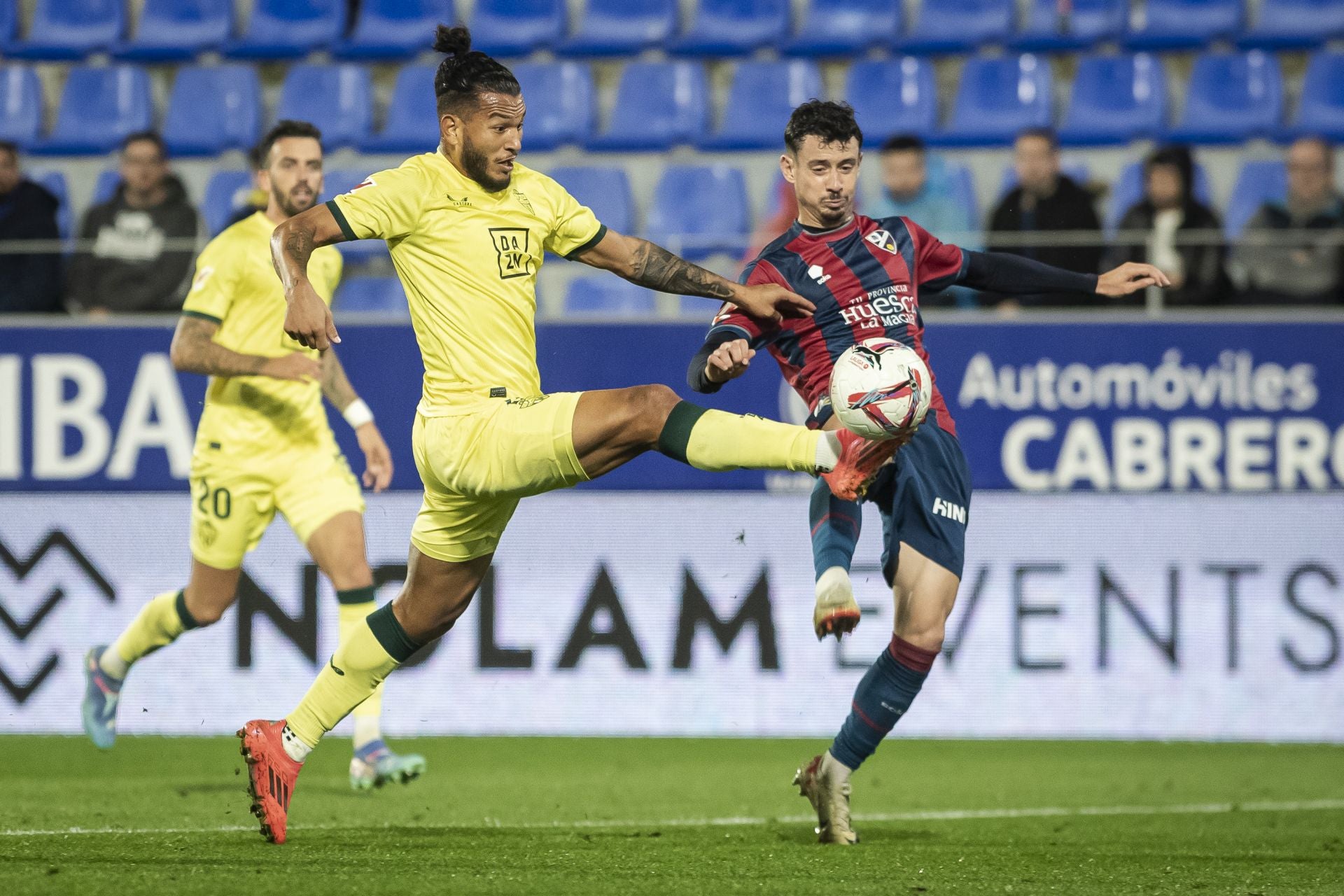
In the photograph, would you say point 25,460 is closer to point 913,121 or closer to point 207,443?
point 207,443

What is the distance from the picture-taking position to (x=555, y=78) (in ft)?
36.4

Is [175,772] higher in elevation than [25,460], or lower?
lower

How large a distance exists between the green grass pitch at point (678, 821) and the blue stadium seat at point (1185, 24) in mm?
4704

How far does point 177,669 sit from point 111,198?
2724 millimetres

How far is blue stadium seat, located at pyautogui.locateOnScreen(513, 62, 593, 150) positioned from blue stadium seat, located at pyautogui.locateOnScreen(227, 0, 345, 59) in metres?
1.37

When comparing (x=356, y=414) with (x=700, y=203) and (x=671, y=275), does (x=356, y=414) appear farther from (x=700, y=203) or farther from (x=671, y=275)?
(x=700, y=203)

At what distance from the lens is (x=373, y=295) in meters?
9.62

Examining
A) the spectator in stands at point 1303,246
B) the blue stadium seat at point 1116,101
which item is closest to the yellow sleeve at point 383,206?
the spectator in stands at point 1303,246

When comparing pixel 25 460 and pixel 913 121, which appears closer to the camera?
pixel 25 460

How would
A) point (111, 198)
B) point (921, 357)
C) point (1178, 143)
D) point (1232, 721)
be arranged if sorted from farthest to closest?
1. point (1178, 143)
2. point (111, 198)
3. point (1232, 721)
4. point (921, 357)

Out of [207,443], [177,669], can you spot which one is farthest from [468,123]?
[177,669]

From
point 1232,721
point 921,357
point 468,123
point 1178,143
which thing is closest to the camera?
point 468,123

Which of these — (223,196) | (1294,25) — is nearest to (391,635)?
(223,196)

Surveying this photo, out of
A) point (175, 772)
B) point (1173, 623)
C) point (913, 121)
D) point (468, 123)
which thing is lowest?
point (175, 772)
